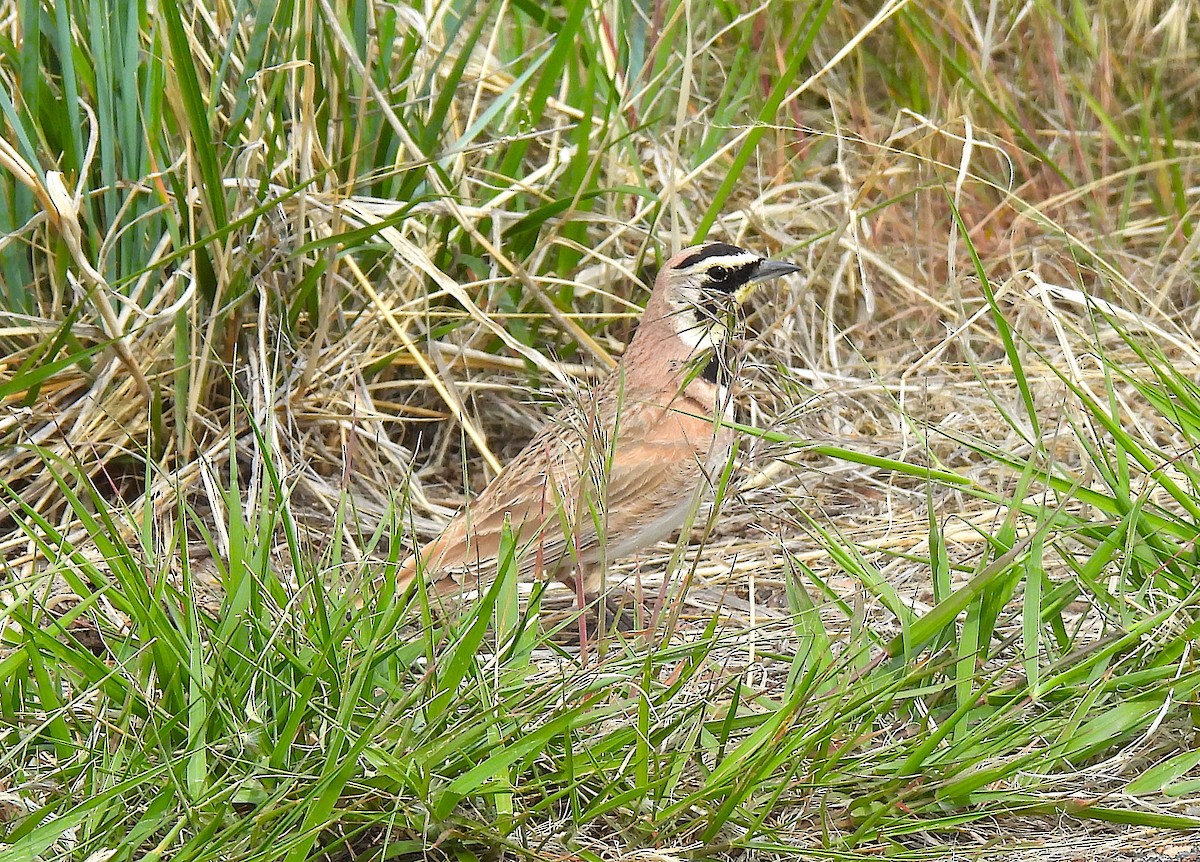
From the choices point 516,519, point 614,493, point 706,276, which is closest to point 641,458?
point 614,493

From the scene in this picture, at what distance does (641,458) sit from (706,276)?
1.93 ft

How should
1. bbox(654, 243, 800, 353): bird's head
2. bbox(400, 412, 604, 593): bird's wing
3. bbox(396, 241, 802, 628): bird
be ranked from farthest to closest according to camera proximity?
bbox(654, 243, 800, 353): bird's head, bbox(396, 241, 802, 628): bird, bbox(400, 412, 604, 593): bird's wing

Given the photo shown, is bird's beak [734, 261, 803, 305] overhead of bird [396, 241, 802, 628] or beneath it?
overhead

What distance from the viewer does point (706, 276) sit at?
4.18m

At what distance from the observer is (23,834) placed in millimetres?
2367

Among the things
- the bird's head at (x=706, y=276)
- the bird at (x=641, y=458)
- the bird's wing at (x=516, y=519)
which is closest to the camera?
the bird's wing at (x=516, y=519)

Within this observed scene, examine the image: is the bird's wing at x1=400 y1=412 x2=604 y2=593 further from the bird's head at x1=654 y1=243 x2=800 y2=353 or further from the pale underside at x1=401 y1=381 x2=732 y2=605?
the bird's head at x1=654 y1=243 x2=800 y2=353

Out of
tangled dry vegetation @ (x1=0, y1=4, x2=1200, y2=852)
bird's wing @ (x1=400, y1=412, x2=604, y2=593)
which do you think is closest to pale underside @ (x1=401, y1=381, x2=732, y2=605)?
bird's wing @ (x1=400, y1=412, x2=604, y2=593)

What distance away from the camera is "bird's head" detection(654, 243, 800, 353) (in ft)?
13.6

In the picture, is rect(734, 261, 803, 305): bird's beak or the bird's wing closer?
the bird's wing

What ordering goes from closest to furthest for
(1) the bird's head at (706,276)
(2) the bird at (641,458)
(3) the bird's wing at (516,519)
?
(3) the bird's wing at (516,519) → (2) the bird at (641,458) → (1) the bird's head at (706,276)

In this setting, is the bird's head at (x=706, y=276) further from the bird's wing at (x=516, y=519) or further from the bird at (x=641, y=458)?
the bird's wing at (x=516, y=519)

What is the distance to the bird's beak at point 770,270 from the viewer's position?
421 cm

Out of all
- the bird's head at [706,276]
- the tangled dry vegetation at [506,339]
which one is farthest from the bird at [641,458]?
the tangled dry vegetation at [506,339]
